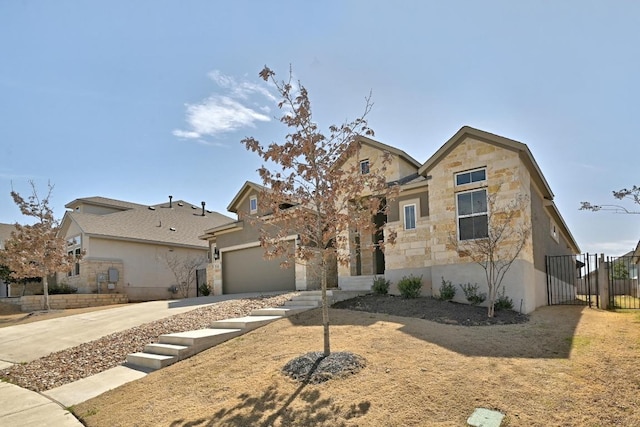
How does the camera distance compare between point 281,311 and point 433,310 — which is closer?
point 433,310

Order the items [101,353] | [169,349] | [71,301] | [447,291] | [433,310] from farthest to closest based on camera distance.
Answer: [71,301], [447,291], [433,310], [101,353], [169,349]

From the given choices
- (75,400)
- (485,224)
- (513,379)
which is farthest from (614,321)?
(75,400)

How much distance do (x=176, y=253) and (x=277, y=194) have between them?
22886mm

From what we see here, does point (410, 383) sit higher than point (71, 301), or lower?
higher

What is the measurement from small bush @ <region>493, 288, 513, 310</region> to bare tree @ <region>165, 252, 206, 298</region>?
20680 millimetres

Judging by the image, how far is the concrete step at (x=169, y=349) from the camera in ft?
30.7

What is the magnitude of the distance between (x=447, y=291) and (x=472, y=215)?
2.32m

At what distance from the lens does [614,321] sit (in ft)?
34.4

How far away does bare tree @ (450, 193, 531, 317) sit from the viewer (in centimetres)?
1213

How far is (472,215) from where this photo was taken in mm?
13273

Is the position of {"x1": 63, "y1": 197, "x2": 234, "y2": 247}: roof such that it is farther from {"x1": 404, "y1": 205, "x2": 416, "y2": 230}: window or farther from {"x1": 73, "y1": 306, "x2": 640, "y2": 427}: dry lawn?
{"x1": 73, "y1": 306, "x2": 640, "y2": 427}: dry lawn

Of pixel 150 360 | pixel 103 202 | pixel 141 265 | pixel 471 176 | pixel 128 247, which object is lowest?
pixel 150 360

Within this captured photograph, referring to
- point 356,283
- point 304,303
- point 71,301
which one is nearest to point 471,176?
point 356,283

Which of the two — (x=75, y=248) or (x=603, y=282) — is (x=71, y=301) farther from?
(x=603, y=282)
